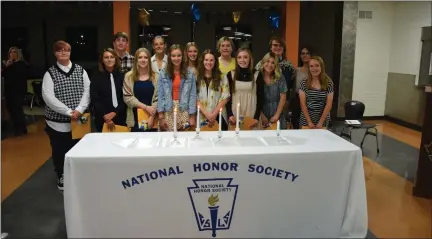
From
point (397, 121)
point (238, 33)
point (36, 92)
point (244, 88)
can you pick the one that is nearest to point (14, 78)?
point (36, 92)

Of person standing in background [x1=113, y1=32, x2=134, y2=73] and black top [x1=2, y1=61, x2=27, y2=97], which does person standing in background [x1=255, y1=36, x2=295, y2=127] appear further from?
black top [x1=2, y1=61, x2=27, y2=97]

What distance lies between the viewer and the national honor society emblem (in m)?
2.32

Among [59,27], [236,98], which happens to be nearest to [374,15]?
[236,98]

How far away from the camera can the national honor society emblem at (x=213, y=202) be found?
2.32 m

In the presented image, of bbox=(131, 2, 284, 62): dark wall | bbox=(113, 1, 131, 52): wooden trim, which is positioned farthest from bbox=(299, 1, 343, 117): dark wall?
bbox=(113, 1, 131, 52): wooden trim

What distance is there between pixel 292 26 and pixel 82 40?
5547mm

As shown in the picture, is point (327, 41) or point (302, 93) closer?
point (302, 93)

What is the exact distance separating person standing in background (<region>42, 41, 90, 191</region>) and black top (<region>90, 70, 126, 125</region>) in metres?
0.08

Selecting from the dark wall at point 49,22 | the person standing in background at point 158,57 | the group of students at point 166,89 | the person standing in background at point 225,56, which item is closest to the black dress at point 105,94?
the group of students at point 166,89

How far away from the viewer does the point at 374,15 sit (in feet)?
23.1

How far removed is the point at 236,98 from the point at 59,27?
6.78 m

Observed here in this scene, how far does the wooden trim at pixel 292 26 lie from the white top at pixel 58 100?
2874 millimetres

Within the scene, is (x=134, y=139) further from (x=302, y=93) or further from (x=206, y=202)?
(x=302, y=93)

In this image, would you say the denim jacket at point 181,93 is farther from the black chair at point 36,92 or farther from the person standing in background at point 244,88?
the black chair at point 36,92
